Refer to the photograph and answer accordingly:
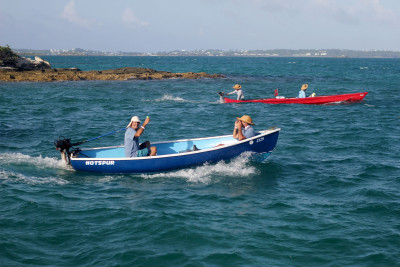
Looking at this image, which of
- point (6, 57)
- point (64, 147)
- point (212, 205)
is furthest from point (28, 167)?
point (6, 57)

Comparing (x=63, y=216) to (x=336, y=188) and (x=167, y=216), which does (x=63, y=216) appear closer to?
(x=167, y=216)

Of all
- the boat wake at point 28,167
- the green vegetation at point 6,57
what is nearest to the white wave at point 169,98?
the boat wake at point 28,167

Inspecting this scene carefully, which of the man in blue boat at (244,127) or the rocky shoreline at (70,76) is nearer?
→ the man in blue boat at (244,127)

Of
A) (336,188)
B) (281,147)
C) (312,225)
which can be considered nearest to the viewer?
(312,225)

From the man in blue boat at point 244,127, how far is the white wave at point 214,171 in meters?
0.74

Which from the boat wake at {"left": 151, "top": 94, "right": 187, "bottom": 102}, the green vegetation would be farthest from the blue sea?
the green vegetation

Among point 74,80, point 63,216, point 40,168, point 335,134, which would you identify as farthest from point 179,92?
point 63,216

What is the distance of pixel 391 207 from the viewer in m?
11.6

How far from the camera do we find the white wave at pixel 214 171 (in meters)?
14.4

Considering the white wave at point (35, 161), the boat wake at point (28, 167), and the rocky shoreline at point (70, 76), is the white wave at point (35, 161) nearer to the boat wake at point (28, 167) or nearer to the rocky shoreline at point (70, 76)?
the boat wake at point (28, 167)

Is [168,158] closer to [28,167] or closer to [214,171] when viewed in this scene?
[214,171]

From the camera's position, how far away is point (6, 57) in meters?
55.0

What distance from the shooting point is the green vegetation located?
54472 millimetres

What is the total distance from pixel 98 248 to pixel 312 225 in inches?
216
